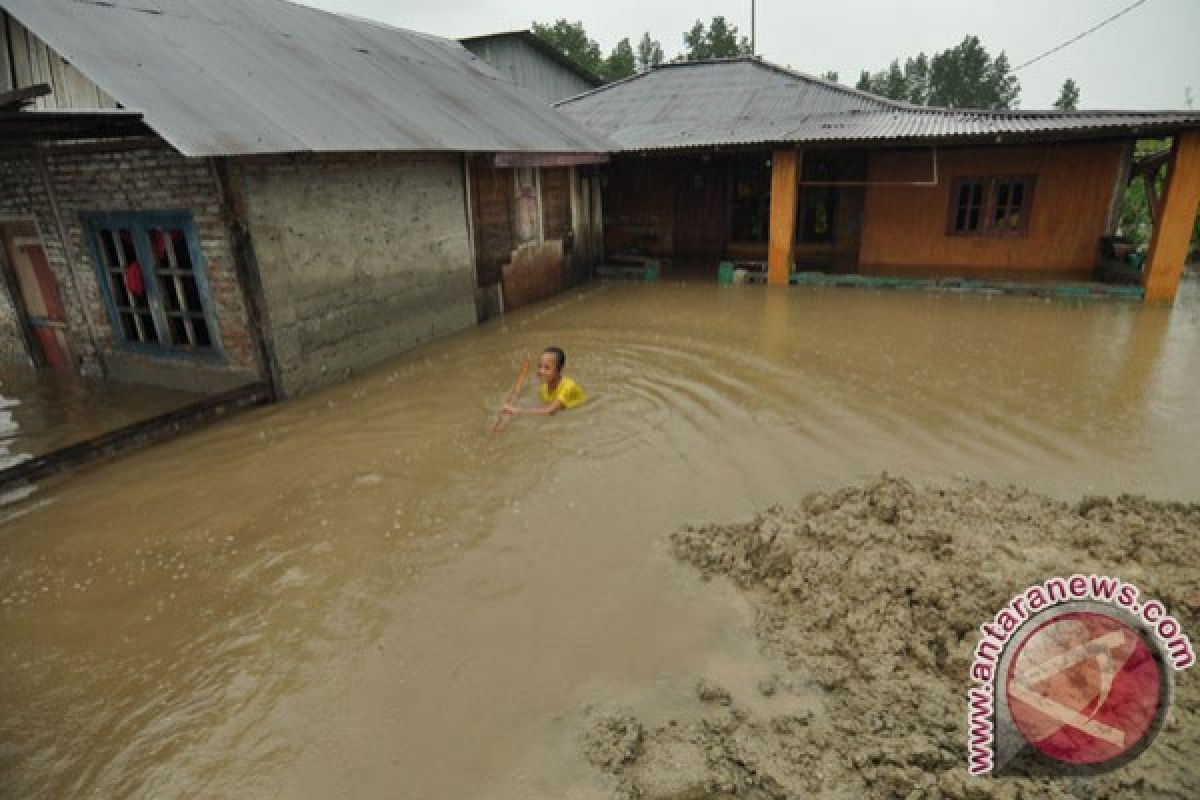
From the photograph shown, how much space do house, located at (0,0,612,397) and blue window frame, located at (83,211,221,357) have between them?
0.08ft

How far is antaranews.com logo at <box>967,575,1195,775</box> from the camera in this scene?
251cm

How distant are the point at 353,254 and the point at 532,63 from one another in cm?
2002

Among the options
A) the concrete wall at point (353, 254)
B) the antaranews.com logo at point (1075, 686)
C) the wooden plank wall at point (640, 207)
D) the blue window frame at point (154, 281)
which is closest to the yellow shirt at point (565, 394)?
the concrete wall at point (353, 254)

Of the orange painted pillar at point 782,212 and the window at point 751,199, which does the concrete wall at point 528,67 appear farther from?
the orange painted pillar at point 782,212

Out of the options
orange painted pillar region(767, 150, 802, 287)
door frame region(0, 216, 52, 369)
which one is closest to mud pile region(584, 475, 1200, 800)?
door frame region(0, 216, 52, 369)

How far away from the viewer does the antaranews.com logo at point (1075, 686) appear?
2510 mm

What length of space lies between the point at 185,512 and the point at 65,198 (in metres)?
5.27

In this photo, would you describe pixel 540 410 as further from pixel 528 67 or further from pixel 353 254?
pixel 528 67

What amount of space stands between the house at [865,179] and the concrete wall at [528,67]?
7.12 m

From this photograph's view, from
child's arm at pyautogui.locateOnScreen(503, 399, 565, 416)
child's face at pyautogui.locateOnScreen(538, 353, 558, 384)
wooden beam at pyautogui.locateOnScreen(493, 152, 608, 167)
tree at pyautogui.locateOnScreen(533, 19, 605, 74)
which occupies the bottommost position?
child's arm at pyautogui.locateOnScreen(503, 399, 565, 416)

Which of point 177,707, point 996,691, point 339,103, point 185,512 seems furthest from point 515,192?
point 996,691

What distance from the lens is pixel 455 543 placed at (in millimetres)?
4586

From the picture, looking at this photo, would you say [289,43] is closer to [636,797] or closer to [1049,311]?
[636,797]

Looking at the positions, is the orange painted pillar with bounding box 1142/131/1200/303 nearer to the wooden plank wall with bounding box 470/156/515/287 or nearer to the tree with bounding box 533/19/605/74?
the wooden plank wall with bounding box 470/156/515/287
